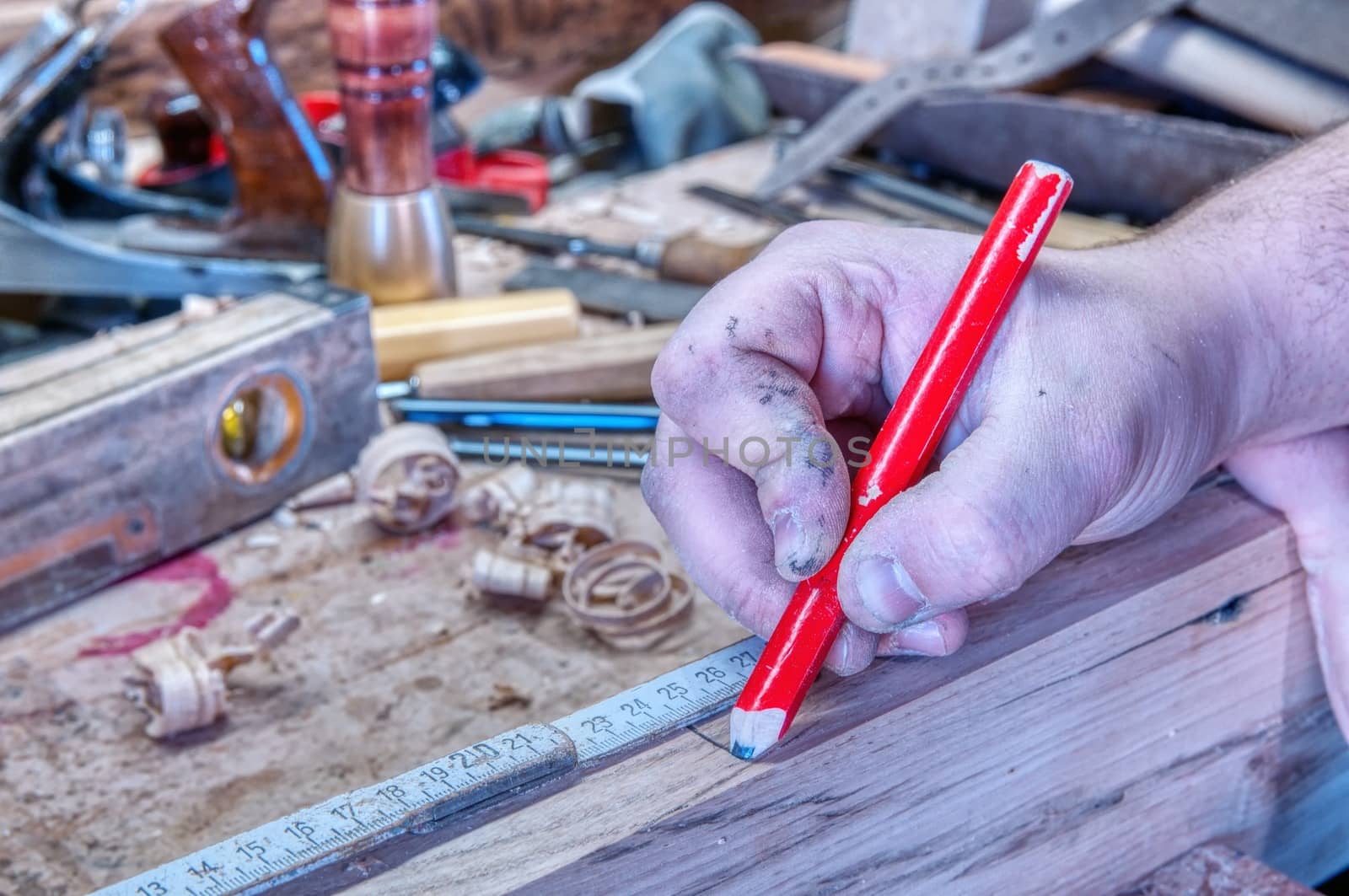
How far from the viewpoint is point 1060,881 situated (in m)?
0.77

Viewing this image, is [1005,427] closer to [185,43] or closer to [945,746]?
[945,746]

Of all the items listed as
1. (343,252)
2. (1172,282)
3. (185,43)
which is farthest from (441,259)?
(1172,282)

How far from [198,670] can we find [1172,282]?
0.66 metres

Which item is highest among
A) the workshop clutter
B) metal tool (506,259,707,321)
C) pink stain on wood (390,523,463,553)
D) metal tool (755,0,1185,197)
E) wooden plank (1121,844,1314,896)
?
metal tool (755,0,1185,197)

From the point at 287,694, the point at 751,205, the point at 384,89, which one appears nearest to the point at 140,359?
the point at 287,694

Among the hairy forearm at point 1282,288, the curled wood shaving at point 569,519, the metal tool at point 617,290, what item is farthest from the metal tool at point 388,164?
the hairy forearm at point 1282,288

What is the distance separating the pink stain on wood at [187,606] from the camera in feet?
3.09

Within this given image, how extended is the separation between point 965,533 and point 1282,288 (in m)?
0.34

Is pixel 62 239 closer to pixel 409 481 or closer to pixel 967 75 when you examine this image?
pixel 409 481

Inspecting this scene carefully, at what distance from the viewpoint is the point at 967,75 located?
65.2 inches

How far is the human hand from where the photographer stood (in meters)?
0.59

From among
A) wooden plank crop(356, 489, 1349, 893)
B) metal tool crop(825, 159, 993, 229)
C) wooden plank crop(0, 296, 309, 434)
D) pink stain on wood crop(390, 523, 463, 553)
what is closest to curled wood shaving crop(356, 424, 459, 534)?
pink stain on wood crop(390, 523, 463, 553)

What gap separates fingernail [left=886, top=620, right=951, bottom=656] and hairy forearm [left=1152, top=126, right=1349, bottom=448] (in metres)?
0.24

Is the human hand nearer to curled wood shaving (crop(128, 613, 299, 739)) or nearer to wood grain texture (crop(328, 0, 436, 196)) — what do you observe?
curled wood shaving (crop(128, 613, 299, 739))
